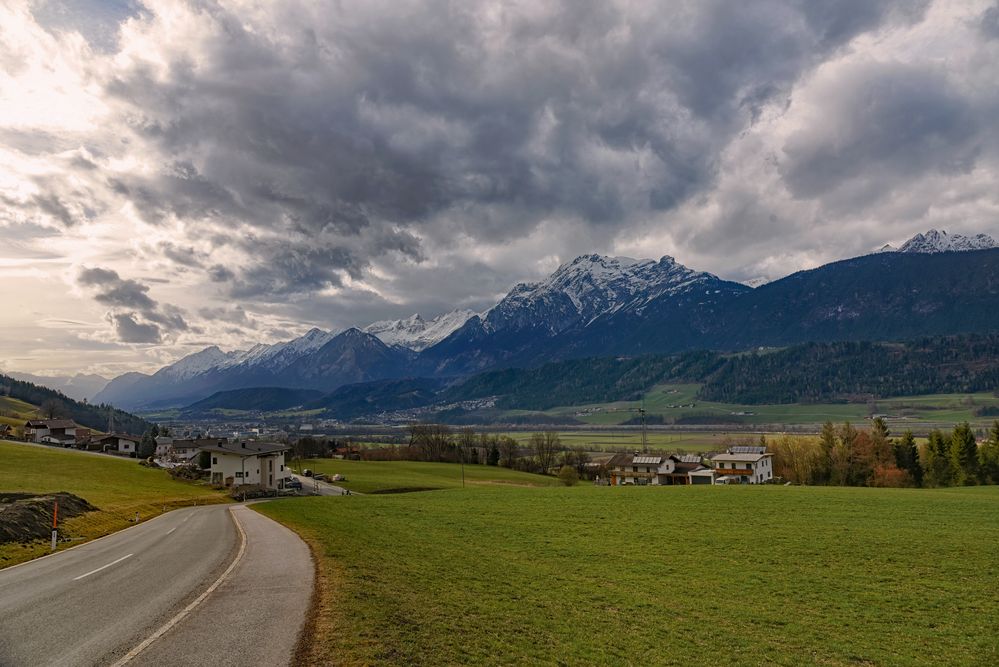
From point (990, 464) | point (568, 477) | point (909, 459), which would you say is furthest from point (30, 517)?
point (990, 464)

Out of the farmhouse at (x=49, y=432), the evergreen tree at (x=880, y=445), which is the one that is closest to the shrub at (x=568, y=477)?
the evergreen tree at (x=880, y=445)

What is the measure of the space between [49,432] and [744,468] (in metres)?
198

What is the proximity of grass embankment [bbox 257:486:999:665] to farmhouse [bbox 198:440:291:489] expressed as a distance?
6825cm

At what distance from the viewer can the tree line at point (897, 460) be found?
104m

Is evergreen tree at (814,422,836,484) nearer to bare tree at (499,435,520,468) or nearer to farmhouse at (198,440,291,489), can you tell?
bare tree at (499,435,520,468)

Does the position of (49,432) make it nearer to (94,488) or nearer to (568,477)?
(94,488)

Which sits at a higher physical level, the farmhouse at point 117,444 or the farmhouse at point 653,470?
the farmhouse at point 117,444

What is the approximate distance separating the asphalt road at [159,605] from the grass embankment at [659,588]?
4.97 feet

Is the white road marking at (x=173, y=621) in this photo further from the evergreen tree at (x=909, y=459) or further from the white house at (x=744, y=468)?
the evergreen tree at (x=909, y=459)

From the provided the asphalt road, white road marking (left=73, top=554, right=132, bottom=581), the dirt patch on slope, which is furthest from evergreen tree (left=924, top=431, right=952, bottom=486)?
the dirt patch on slope

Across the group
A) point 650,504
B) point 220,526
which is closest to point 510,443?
point 650,504

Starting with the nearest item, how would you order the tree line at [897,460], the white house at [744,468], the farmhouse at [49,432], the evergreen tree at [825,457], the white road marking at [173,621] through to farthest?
1. the white road marking at [173,621]
2. the tree line at [897,460]
3. the evergreen tree at [825,457]
4. the white house at [744,468]
5. the farmhouse at [49,432]

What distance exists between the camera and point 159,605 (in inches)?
751

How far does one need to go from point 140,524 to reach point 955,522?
67.9 meters
